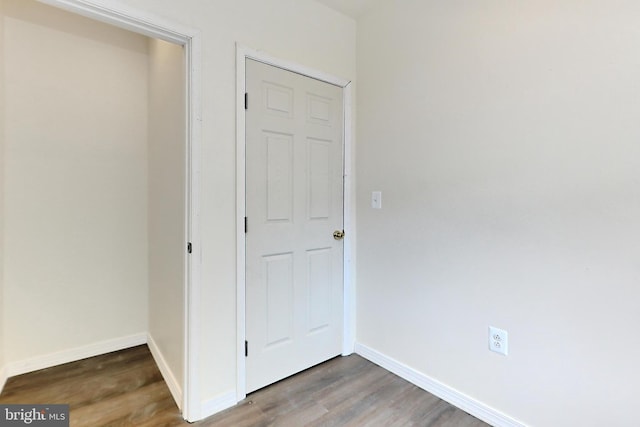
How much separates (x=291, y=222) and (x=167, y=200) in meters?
0.85

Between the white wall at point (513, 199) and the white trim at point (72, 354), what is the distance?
6.65 ft

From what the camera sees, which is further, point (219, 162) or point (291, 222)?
point (291, 222)

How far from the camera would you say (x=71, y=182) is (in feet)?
7.48

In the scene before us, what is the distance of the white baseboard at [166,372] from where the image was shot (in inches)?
70.4

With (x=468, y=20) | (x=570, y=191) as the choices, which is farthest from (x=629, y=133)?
(x=468, y=20)

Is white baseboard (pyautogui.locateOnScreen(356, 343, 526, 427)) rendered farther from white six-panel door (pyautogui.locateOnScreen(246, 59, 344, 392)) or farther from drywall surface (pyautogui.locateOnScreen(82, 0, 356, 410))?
drywall surface (pyautogui.locateOnScreen(82, 0, 356, 410))

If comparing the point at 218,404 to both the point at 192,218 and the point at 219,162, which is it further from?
the point at 219,162

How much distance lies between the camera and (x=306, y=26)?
207 centimetres

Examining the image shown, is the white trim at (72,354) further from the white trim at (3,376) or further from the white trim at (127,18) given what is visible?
the white trim at (127,18)

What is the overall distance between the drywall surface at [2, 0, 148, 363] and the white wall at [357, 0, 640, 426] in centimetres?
198

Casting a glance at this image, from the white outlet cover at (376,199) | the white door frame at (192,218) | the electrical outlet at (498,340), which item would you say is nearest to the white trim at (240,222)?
the white door frame at (192,218)

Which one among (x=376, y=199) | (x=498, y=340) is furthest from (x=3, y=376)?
(x=498, y=340)

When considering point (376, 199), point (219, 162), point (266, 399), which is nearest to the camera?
point (219, 162)

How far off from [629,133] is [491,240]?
0.70 meters
